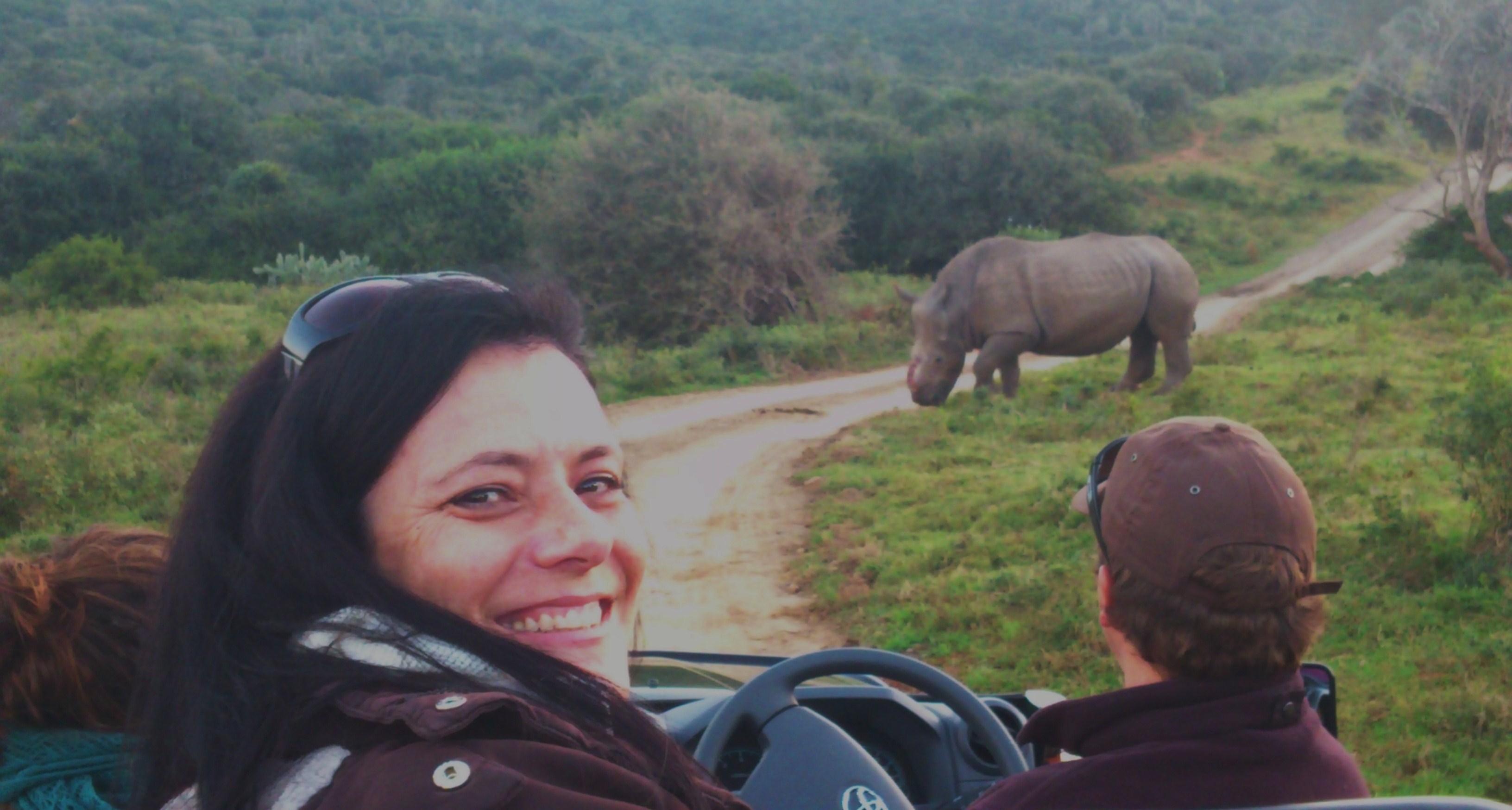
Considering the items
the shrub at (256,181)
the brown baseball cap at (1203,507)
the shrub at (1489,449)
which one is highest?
the brown baseball cap at (1203,507)

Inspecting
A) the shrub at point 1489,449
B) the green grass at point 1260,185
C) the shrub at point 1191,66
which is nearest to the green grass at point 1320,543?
the shrub at point 1489,449

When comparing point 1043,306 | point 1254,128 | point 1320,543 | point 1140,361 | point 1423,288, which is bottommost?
point 1254,128

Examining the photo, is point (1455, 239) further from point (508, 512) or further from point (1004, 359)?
point (508, 512)

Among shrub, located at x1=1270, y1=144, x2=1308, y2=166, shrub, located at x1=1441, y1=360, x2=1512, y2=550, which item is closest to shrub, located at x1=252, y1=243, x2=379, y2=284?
shrub, located at x1=1441, y1=360, x2=1512, y2=550

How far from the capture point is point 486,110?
42.5 metres

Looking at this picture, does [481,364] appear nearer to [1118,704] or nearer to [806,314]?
[1118,704]

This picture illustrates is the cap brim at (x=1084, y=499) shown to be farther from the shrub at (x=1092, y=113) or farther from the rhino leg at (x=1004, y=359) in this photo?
the shrub at (x=1092, y=113)

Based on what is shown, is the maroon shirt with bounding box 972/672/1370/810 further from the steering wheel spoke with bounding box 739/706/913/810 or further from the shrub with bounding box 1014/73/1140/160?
the shrub with bounding box 1014/73/1140/160

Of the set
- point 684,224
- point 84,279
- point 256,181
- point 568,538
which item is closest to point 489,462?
point 568,538

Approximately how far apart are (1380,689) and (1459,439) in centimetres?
224

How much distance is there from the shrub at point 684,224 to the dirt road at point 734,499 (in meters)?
4.02

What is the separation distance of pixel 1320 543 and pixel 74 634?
6352mm

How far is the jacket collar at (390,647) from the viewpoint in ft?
3.89

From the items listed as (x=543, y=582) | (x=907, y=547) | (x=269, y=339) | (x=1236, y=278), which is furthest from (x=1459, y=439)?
(x=1236, y=278)
